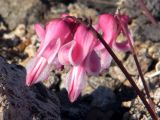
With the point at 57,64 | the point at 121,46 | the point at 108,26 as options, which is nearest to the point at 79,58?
the point at 57,64

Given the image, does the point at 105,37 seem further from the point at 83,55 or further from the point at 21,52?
the point at 21,52

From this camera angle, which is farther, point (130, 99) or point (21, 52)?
point (21, 52)

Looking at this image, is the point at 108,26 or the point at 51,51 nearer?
the point at 51,51

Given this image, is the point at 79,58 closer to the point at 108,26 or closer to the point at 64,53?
the point at 64,53

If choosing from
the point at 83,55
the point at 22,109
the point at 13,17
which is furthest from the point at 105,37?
the point at 13,17

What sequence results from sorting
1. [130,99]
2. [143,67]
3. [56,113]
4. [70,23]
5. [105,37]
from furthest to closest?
[143,67], [130,99], [56,113], [105,37], [70,23]

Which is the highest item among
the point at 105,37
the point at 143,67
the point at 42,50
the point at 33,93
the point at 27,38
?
the point at 42,50
